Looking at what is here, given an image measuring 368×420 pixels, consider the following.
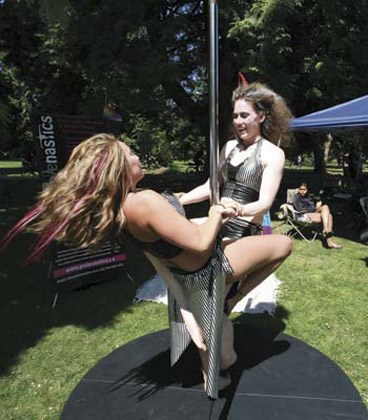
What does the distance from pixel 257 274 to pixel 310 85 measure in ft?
30.5

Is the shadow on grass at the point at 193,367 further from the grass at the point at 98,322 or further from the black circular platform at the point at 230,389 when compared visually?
the grass at the point at 98,322

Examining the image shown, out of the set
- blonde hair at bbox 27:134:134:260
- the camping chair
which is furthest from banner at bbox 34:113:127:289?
the camping chair

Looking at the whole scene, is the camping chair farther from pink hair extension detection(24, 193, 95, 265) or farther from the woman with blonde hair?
pink hair extension detection(24, 193, 95, 265)

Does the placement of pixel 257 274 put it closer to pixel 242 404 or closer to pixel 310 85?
pixel 242 404

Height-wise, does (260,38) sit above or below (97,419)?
above

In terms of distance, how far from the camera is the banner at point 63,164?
4.21 metres

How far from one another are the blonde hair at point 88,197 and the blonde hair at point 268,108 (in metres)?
1.00

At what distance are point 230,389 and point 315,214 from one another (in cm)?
498

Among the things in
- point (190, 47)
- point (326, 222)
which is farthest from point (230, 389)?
point (190, 47)

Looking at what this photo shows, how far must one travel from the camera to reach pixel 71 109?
46.4ft

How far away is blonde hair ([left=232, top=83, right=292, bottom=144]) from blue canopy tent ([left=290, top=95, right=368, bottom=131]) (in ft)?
14.9

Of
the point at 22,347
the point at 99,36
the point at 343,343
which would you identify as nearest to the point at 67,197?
the point at 22,347

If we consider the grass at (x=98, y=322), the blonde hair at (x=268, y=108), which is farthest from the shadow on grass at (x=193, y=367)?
the blonde hair at (x=268, y=108)

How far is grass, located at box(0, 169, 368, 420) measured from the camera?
3.07 metres
